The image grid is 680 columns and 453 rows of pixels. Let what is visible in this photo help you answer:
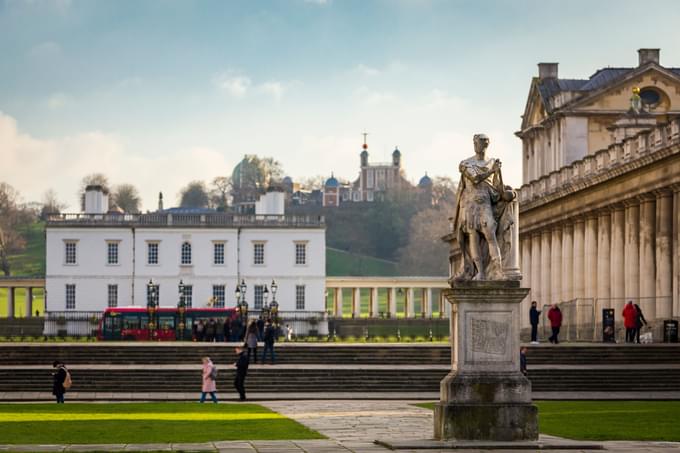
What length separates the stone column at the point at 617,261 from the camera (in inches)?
2862

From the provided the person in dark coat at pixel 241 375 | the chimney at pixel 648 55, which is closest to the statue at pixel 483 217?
the person in dark coat at pixel 241 375

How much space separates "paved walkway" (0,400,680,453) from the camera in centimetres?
2662

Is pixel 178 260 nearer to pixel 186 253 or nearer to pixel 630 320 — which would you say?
pixel 186 253

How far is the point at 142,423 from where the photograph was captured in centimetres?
3562

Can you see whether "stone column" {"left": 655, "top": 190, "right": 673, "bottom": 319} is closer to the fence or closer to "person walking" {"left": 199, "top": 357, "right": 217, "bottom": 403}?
"person walking" {"left": 199, "top": 357, "right": 217, "bottom": 403}

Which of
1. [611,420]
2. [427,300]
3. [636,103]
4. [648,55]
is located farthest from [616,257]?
[427,300]

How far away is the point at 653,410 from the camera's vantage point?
134ft

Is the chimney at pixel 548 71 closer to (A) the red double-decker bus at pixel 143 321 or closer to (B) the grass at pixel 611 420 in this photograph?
(A) the red double-decker bus at pixel 143 321

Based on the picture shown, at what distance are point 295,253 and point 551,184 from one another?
2075 inches

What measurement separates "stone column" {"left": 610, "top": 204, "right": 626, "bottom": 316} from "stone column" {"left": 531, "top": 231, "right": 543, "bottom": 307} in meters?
15.9

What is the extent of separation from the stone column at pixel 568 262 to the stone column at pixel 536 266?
591 cm

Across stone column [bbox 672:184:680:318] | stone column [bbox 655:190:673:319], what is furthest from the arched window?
stone column [bbox 672:184:680:318]

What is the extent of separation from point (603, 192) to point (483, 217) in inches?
1930

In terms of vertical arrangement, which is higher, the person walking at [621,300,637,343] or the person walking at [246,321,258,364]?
the person walking at [621,300,637,343]
